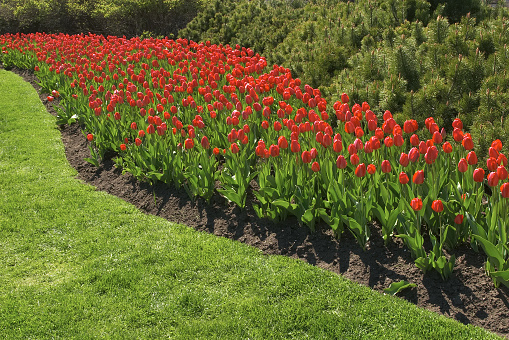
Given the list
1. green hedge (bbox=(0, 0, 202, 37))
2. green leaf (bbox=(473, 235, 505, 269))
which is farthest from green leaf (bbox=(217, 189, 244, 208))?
green hedge (bbox=(0, 0, 202, 37))

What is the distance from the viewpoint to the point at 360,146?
14.7 ft

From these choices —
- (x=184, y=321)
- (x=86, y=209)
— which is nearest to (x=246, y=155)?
(x=86, y=209)

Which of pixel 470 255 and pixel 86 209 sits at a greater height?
pixel 470 255

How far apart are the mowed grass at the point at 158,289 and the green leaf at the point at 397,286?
0.21 feet

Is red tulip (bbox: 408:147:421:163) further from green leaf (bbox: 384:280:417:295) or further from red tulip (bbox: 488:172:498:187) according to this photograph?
green leaf (bbox: 384:280:417:295)

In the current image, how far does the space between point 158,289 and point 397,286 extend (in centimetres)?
193

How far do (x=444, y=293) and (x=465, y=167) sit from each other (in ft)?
3.26

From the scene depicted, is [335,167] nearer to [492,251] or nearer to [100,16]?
[492,251]

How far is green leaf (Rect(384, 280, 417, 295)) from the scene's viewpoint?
3668 mm

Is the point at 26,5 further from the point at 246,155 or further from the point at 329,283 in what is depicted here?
the point at 329,283

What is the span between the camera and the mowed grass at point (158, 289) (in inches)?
139

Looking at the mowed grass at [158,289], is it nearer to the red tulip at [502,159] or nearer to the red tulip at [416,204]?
the red tulip at [416,204]

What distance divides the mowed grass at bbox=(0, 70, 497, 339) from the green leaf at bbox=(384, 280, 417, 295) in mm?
65

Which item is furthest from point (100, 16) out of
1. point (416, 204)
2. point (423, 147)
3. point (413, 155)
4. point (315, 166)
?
point (416, 204)
